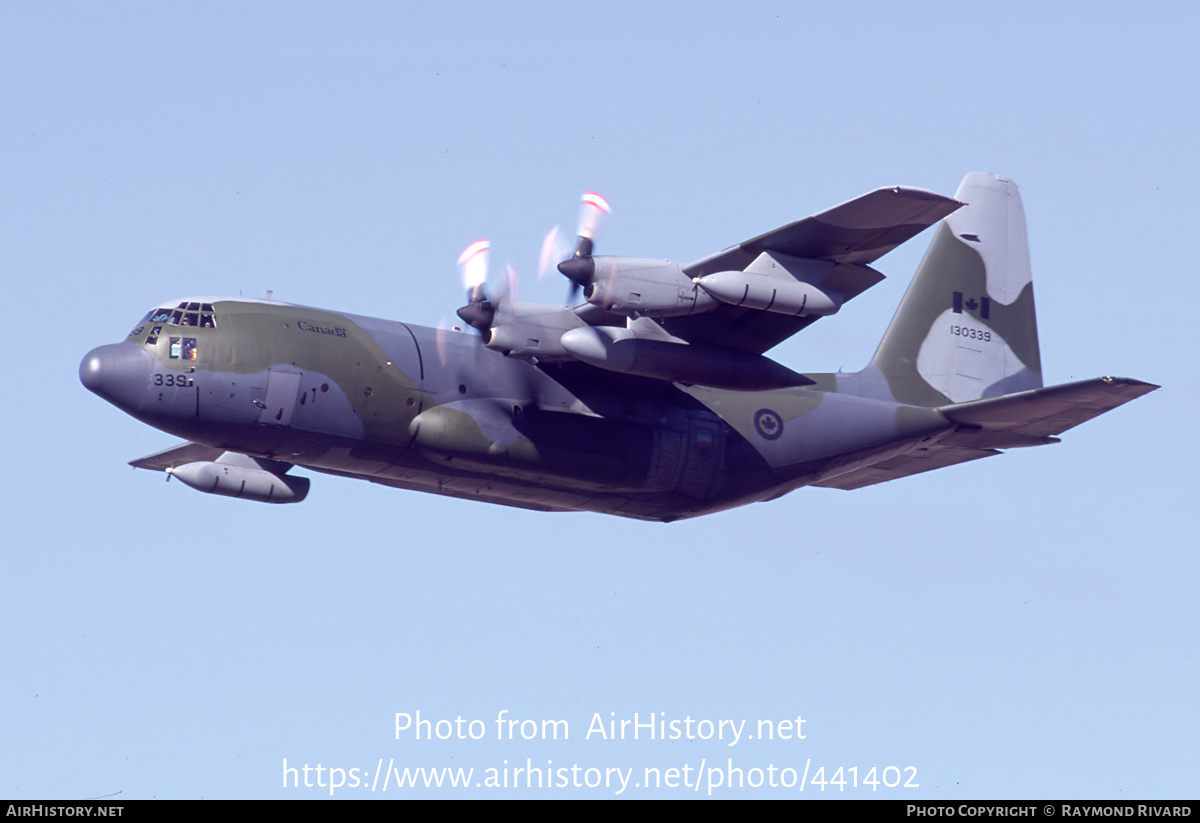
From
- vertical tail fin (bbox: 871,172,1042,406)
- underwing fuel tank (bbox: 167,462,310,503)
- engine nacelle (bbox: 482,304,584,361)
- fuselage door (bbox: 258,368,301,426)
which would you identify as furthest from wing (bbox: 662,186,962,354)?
underwing fuel tank (bbox: 167,462,310,503)

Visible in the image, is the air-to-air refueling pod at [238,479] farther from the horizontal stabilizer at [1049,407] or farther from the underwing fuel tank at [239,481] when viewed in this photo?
the horizontal stabilizer at [1049,407]

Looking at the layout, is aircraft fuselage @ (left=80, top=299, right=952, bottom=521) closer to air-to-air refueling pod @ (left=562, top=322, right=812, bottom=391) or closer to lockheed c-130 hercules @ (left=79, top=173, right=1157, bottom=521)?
lockheed c-130 hercules @ (left=79, top=173, right=1157, bottom=521)

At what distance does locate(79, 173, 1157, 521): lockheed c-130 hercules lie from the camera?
70.0ft

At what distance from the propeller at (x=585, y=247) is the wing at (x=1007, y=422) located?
6990 millimetres

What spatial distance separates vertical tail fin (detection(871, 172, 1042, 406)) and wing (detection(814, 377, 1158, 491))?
4.15 feet

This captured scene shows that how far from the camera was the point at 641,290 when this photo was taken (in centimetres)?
2130

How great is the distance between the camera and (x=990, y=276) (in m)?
28.9

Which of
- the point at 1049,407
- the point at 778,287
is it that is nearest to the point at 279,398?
the point at 778,287

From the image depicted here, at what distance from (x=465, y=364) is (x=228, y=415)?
11.7ft

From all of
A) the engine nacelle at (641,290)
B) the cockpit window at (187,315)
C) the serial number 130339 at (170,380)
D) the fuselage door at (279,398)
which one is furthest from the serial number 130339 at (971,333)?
the serial number 130339 at (170,380)

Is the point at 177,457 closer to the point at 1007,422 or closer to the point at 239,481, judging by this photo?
the point at 239,481
